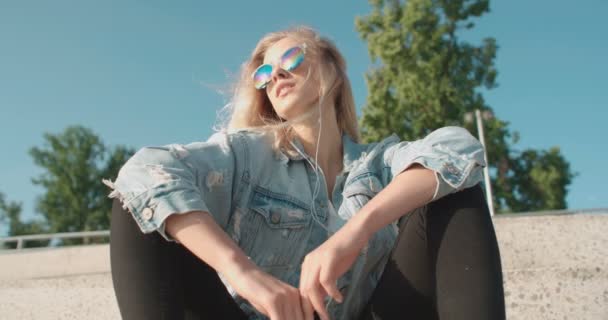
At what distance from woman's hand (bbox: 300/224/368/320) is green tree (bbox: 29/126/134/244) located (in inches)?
962

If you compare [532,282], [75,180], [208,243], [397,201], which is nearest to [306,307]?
[208,243]

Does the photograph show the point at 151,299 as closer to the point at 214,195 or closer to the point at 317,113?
the point at 214,195

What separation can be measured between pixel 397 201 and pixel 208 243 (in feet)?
1.78

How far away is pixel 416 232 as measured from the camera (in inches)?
57.9

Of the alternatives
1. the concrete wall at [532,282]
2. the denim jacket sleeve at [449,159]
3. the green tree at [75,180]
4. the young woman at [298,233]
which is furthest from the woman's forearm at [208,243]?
the green tree at [75,180]

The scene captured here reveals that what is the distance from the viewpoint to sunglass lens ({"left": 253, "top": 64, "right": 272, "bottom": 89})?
7.33 ft

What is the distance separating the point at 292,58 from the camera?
7.38 ft

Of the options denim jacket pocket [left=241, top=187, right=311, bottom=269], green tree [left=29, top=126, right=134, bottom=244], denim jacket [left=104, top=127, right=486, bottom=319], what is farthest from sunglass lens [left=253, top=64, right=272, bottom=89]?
green tree [left=29, top=126, right=134, bottom=244]

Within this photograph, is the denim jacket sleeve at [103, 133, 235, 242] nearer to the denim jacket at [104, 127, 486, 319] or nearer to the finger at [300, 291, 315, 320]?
the denim jacket at [104, 127, 486, 319]

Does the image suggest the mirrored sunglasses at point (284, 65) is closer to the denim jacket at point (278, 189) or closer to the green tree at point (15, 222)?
the denim jacket at point (278, 189)

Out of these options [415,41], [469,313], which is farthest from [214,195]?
[415,41]

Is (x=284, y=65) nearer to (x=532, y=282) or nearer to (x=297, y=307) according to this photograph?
(x=297, y=307)

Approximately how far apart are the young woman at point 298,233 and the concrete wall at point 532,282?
97cm

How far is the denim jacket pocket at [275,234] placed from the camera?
5.72 ft
